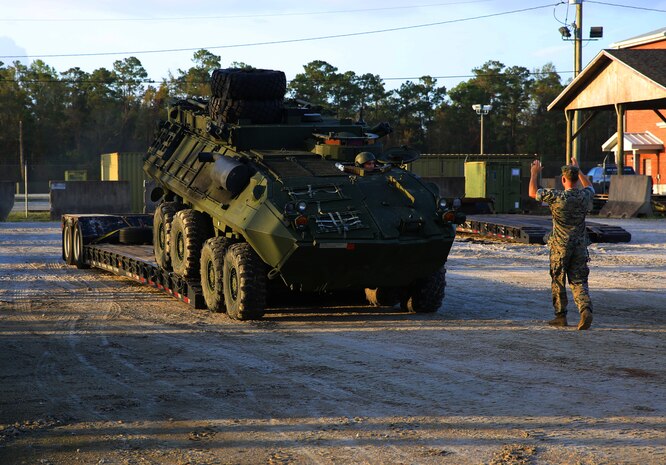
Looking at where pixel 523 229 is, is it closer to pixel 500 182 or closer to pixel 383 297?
pixel 383 297

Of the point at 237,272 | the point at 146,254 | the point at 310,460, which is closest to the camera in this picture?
the point at 310,460

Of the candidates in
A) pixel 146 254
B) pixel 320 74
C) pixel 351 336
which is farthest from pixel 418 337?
pixel 320 74

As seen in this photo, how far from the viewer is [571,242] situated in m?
11.3

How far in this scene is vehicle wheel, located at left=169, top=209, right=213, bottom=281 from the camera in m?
13.6

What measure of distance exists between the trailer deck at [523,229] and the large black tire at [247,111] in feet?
34.6

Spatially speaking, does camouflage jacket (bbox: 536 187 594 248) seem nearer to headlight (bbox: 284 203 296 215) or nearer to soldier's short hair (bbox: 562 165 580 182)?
soldier's short hair (bbox: 562 165 580 182)

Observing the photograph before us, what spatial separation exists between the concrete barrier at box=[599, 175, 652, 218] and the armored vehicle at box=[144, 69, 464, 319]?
20525 millimetres

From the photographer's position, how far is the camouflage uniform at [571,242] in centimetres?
1123

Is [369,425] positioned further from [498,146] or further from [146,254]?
[498,146]

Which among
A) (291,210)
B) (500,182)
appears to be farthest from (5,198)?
(291,210)

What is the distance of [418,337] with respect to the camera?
1093 centimetres

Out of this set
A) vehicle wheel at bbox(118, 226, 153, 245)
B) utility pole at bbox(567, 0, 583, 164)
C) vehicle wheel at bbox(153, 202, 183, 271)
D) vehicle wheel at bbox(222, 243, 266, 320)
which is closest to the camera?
vehicle wheel at bbox(222, 243, 266, 320)

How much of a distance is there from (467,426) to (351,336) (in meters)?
4.04

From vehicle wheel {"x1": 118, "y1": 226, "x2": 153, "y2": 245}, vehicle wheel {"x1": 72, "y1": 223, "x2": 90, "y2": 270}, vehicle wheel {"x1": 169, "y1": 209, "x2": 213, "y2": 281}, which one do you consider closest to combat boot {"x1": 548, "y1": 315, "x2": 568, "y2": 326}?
vehicle wheel {"x1": 169, "y1": 209, "x2": 213, "y2": 281}
